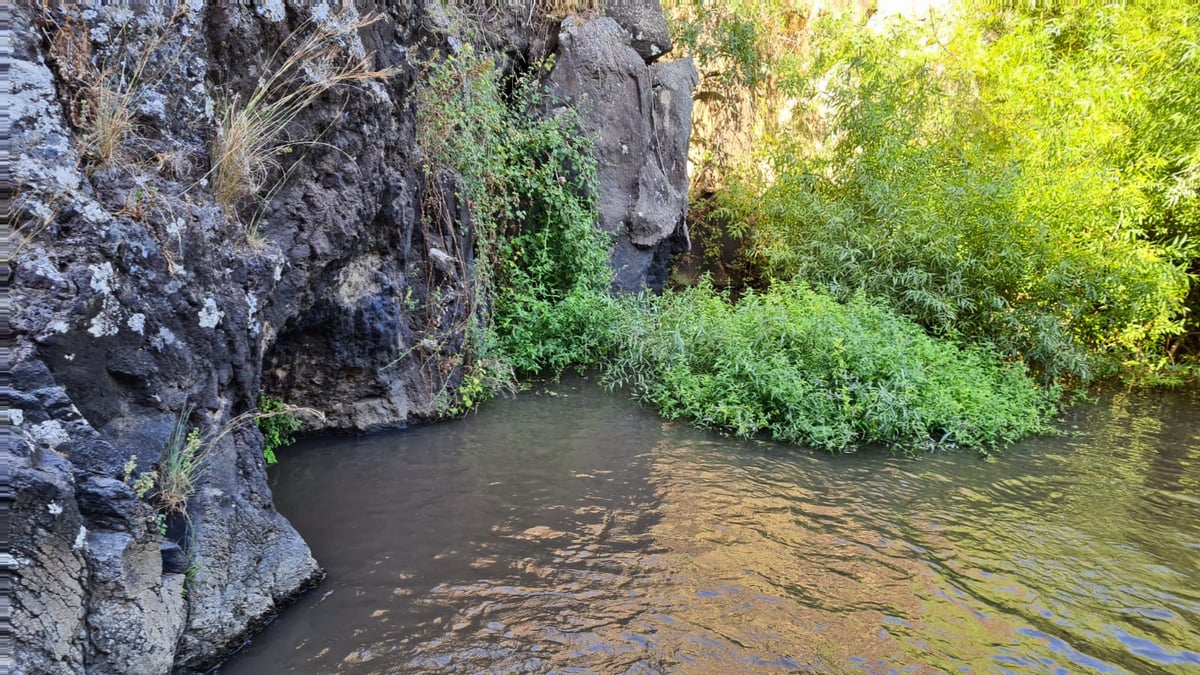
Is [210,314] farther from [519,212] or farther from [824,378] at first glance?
[824,378]

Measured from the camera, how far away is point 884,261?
8055 mm

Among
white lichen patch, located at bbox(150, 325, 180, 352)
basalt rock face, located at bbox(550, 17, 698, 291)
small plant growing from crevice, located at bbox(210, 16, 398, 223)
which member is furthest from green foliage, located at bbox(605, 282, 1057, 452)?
white lichen patch, located at bbox(150, 325, 180, 352)

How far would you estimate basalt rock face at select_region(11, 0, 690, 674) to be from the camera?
7.23 feet

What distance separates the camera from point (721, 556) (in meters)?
3.58

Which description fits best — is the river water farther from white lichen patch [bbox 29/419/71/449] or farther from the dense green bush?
white lichen patch [bbox 29/419/71/449]

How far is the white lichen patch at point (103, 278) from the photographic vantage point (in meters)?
2.46

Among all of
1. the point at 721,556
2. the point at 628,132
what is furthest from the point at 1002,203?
the point at 721,556

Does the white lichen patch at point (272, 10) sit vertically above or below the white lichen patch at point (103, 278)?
above

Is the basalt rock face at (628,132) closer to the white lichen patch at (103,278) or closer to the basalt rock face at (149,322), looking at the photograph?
the basalt rock face at (149,322)

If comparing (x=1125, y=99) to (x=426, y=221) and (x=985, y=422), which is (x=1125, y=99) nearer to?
(x=985, y=422)

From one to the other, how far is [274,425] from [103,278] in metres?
2.48

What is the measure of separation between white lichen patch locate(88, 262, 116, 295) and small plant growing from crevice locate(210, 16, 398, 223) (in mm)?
799

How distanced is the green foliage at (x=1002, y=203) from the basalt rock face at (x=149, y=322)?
610cm

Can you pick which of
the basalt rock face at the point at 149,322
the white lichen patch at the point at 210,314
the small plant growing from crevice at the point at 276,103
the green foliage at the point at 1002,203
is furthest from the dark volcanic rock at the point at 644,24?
the white lichen patch at the point at 210,314
